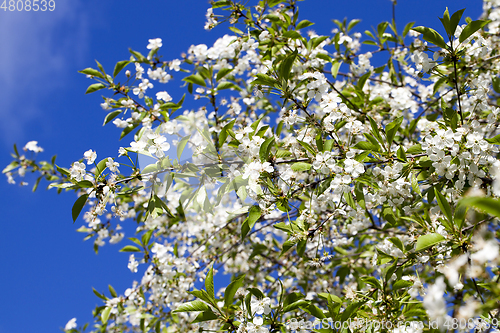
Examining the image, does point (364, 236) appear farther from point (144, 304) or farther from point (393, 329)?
point (144, 304)

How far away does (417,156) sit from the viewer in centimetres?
206

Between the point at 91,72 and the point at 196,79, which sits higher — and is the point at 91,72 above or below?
above

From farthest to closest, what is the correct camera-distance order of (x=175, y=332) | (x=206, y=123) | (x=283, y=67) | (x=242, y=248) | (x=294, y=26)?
(x=242, y=248) < (x=175, y=332) < (x=206, y=123) < (x=294, y=26) < (x=283, y=67)

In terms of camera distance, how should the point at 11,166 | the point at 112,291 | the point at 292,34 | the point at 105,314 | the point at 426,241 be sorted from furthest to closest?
the point at 11,166, the point at 112,291, the point at 105,314, the point at 292,34, the point at 426,241

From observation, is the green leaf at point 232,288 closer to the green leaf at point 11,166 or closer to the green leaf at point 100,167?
the green leaf at point 100,167

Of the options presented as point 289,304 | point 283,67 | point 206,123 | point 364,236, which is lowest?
point 289,304

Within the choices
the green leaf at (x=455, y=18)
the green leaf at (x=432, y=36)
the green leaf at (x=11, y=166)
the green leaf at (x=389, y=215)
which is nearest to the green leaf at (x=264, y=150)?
the green leaf at (x=389, y=215)

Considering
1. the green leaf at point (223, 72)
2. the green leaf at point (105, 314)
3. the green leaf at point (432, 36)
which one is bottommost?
the green leaf at point (105, 314)

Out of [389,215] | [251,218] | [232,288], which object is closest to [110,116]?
[251,218]

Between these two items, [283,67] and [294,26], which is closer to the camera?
[283,67]

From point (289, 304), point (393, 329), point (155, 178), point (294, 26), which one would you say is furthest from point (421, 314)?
point (294, 26)

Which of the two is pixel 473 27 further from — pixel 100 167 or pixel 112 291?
pixel 112 291

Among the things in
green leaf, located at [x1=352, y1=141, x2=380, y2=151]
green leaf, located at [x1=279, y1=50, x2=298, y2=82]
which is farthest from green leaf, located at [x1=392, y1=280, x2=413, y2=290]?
green leaf, located at [x1=279, y1=50, x2=298, y2=82]

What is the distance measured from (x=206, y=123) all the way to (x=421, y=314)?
9.07 feet
